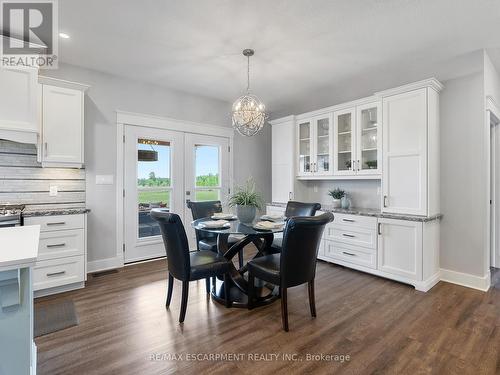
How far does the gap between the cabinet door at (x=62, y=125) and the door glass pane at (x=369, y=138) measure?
3.65 metres

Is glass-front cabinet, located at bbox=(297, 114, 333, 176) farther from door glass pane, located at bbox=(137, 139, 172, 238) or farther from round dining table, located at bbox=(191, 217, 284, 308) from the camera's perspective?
door glass pane, located at bbox=(137, 139, 172, 238)

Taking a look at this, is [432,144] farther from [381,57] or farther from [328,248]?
[328,248]

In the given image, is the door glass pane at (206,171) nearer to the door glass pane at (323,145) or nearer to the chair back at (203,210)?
the chair back at (203,210)

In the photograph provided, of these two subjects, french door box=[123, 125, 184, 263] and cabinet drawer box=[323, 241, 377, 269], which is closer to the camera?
cabinet drawer box=[323, 241, 377, 269]

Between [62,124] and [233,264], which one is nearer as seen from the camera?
[233,264]

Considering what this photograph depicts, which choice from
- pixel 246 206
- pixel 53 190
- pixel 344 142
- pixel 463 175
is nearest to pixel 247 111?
pixel 246 206

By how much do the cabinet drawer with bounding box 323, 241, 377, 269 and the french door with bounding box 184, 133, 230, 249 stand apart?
2.01 m

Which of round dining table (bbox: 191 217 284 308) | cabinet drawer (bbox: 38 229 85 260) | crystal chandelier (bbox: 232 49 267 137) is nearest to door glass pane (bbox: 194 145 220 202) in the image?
crystal chandelier (bbox: 232 49 267 137)

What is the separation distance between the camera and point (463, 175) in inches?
122

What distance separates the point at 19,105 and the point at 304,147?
379cm

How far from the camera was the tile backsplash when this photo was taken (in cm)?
391

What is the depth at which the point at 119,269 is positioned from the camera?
362 centimetres

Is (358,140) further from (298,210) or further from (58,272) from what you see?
(58,272)

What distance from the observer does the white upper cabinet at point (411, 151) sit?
3.01 metres
